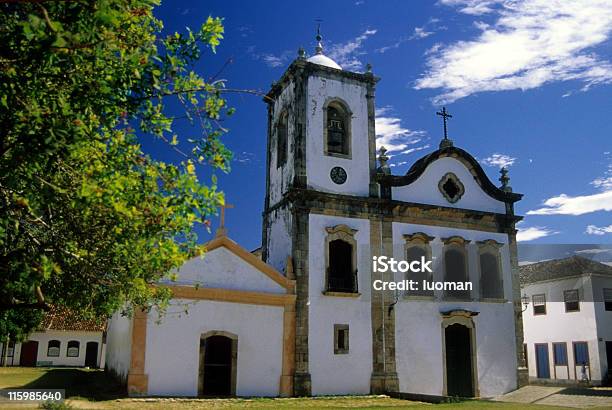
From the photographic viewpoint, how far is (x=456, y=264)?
68.6ft

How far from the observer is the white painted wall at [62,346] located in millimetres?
35638

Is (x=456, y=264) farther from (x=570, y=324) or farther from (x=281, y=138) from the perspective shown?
(x=570, y=324)

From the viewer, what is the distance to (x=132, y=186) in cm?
645

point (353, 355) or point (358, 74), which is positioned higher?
point (358, 74)

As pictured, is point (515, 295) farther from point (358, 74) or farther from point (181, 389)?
point (181, 389)

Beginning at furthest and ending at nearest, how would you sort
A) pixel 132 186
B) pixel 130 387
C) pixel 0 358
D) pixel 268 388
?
pixel 0 358, pixel 268 388, pixel 130 387, pixel 132 186

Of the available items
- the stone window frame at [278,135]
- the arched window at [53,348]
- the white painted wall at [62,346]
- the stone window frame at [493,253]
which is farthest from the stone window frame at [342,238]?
the arched window at [53,348]

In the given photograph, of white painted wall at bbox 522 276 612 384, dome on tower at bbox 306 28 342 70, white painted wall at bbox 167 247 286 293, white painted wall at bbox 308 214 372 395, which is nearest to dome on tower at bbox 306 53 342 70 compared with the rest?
dome on tower at bbox 306 28 342 70

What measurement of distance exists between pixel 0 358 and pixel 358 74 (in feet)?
95.4

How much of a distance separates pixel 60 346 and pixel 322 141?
26.1 meters

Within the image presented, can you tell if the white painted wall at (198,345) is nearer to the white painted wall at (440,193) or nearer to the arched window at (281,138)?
the arched window at (281,138)

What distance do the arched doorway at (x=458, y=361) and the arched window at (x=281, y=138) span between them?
347 inches

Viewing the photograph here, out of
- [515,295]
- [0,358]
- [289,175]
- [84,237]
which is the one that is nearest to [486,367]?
[515,295]

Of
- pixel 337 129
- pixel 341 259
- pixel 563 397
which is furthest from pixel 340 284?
pixel 563 397
